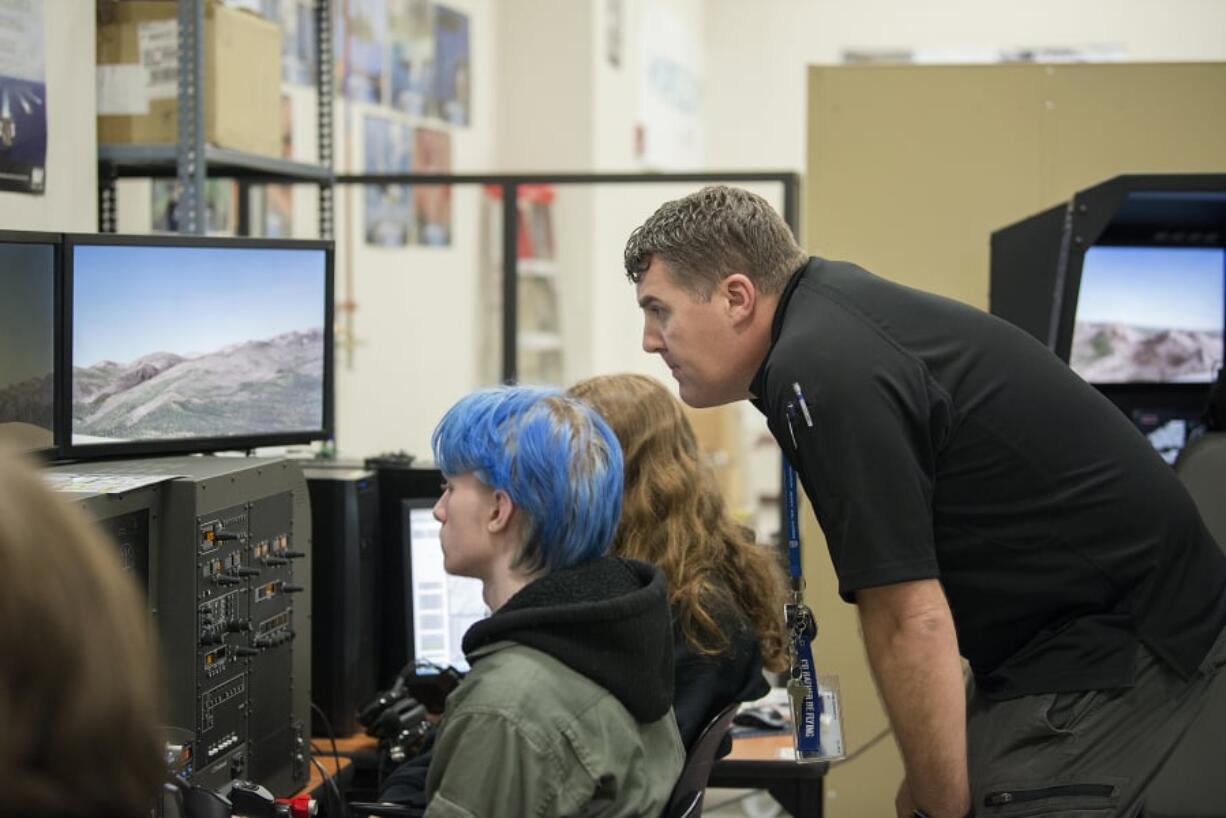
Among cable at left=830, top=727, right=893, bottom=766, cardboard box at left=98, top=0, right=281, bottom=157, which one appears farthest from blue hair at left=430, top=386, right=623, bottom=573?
cable at left=830, top=727, right=893, bottom=766

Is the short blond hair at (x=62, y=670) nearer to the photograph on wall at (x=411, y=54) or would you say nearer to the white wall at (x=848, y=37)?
the photograph on wall at (x=411, y=54)

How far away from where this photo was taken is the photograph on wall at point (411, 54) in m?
5.08

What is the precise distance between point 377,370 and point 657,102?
2.59m

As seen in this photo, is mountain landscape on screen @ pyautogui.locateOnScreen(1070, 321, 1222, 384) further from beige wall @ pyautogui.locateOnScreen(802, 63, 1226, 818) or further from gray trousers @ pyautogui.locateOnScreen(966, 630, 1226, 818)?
gray trousers @ pyautogui.locateOnScreen(966, 630, 1226, 818)

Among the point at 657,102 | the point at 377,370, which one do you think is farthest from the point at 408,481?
the point at 657,102

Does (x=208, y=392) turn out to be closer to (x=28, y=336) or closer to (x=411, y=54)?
(x=28, y=336)

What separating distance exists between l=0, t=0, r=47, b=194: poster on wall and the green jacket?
1.34 meters

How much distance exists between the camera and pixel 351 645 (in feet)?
7.90

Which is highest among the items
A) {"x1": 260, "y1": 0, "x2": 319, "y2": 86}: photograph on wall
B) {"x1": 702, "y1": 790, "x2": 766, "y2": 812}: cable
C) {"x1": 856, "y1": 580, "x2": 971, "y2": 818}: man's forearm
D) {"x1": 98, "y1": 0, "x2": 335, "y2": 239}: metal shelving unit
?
{"x1": 260, "y1": 0, "x2": 319, "y2": 86}: photograph on wall

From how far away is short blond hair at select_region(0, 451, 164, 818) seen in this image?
74cm

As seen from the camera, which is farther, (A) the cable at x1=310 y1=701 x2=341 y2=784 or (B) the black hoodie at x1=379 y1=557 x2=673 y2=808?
(A) the cable at x1=310 y1=701 x2=341 y2=784

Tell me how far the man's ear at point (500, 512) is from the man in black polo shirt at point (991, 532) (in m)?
0.32

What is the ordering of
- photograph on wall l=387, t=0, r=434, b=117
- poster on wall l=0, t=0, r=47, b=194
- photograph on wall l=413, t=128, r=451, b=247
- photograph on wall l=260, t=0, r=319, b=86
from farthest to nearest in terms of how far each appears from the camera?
photograph on wall l=413, t=128, r=451, b=247, photograph on wall l=387, t=0, r=434, b=117, photograph on wall l=260, t=0, r=319, b=86, poster on wall l=0, t=0, r=47, b=194

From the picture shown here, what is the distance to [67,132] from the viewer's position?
8.01ft
